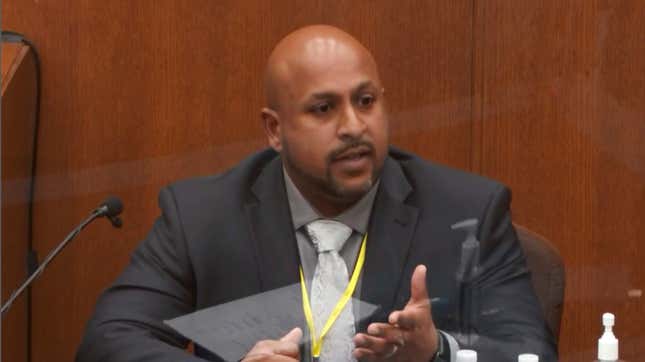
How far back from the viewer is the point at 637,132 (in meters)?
2.44

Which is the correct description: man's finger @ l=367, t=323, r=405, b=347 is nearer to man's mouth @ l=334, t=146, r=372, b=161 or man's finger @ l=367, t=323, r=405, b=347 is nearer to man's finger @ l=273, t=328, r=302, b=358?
man's finger @ l=273, t=328, r=302, b=358

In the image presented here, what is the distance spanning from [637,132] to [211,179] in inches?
31.5

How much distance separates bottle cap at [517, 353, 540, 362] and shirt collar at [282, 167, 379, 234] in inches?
13.4

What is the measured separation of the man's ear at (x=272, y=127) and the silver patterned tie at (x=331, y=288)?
0.51 ft

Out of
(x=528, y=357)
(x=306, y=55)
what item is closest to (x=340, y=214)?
(x=306, y=55)

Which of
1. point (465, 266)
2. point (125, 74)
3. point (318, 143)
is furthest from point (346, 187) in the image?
point (125, 74)

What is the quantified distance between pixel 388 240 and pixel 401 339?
293 millimetres

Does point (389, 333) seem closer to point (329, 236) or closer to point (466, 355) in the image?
point (466, 355)

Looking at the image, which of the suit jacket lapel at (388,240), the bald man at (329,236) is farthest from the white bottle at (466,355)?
the suit jacket lapel at (388,240)

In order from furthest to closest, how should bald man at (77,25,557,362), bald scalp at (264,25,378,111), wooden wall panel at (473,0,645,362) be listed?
wooden wall panel at (473,0,645,362), bald scalp at (264,25,378,111), bald man at (77,25,557,362)

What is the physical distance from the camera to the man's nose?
210 cm

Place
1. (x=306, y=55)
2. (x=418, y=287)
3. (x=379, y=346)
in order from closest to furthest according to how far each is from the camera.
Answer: (x=379, y=346) < (x=418, y=287) < (x=306, y=55)

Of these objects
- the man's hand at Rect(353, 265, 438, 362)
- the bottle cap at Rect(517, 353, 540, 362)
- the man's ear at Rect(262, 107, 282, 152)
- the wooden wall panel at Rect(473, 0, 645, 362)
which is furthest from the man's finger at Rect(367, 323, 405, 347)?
the wooden wall panel at Rect(473, 0, 645, 362)

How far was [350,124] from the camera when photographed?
2.10 metres
